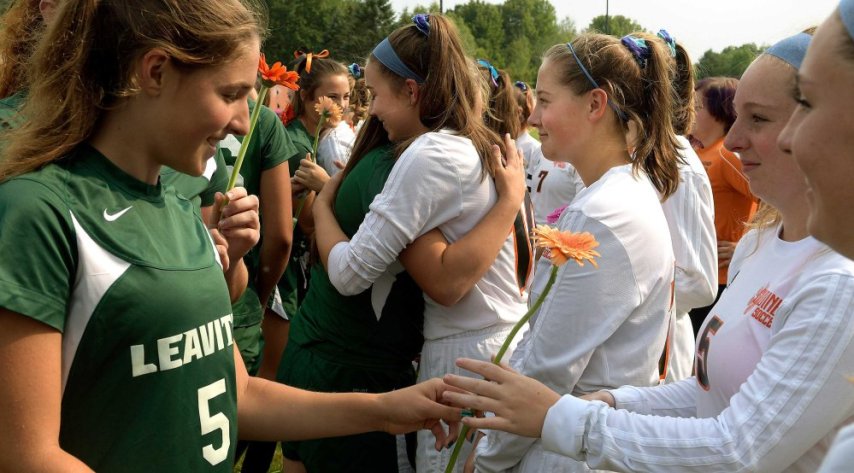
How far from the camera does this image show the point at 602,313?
2451 mm

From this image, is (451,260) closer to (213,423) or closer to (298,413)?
(298,413)

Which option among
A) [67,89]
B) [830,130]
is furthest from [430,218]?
[830,130]

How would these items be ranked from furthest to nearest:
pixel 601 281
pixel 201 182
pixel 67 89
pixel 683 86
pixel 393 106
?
1. pixel 683 86
2. pixel 393 106
3. pixel 201 182
4. pixel 601 281
5. pixel 67 89

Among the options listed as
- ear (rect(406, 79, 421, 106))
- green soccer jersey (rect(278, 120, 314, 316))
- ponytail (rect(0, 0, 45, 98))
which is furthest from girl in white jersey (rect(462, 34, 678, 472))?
green soccer jersey (rect(278, 120, 314, 316))

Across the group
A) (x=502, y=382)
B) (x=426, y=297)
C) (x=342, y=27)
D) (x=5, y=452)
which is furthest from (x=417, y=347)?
(x=342, y=27)

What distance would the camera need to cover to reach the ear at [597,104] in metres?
2.98

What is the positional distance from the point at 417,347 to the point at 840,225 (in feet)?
7.86

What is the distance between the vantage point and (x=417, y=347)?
348cm

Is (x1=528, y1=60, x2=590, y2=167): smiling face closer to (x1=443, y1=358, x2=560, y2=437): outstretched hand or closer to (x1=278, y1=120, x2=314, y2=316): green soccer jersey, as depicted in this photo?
(x1=443, y1=358, x2=560, y2=437): outstretched hand

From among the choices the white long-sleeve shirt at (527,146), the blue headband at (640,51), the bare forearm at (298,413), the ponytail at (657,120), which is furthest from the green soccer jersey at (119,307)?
the white long-sleeve shirt at (527,146)

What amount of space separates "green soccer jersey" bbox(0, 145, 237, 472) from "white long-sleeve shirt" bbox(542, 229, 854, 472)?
0.89 m

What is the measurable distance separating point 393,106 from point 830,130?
241 centimetres

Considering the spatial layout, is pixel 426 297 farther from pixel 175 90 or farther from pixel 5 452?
pixel 5 452

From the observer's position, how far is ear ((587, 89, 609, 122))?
2.98 m
